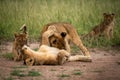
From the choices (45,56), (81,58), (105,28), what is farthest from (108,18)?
(45,56)

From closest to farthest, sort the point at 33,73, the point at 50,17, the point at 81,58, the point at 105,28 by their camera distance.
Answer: the point at 33,73 < the point at 81,58 < the point at 105,28 < the point at 50,17

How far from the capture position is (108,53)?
312 inches

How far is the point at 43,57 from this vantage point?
21.2ft

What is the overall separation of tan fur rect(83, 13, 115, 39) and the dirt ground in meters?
2.02

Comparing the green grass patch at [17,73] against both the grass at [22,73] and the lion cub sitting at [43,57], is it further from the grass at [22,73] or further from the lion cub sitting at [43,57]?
the lion cub sitting at [43,57]

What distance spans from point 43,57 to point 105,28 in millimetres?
3689

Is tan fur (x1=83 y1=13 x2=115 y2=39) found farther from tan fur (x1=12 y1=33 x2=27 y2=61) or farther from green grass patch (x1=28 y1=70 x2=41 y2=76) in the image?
green grass patch (x1=28 y1=70 x2=41 y2=76)

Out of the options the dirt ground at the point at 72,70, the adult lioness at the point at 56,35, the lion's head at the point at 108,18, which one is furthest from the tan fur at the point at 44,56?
the lion's head at the point at 108,18

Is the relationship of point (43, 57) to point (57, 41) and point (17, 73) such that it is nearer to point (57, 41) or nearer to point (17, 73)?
point (57, 41)

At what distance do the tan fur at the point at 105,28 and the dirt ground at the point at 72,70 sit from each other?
2.02m

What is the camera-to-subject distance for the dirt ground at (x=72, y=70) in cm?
565

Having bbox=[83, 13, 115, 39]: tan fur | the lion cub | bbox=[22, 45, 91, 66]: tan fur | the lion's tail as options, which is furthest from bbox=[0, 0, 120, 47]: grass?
bbox=[22, 45, 91, 66]: tan fur

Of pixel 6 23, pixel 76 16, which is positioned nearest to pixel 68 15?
pixel 76 16

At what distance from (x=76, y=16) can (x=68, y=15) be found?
340mm
